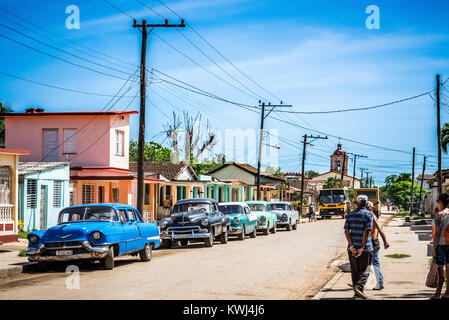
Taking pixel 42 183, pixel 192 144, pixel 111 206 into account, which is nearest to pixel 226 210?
pixel 42 183

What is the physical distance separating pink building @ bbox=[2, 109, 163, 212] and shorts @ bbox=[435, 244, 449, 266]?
26.8 m

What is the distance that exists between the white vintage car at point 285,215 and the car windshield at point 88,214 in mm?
22384

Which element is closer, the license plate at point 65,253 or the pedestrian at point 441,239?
the pedestrian at point 441,239

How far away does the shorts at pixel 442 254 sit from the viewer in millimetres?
10195

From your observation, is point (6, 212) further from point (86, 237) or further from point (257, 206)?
point (257, 206)

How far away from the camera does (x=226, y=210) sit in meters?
28.8

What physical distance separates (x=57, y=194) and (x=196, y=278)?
1818cm

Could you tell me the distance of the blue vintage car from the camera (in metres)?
15.6

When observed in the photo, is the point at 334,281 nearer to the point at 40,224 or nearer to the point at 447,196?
the point at 447,196

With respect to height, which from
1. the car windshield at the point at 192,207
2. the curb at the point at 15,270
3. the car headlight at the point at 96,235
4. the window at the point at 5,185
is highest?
the window at the point at 5,185

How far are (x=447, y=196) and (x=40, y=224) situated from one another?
22885 millimetres

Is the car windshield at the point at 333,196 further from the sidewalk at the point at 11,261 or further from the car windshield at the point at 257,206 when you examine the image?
the sidewalk at the point at 11,261

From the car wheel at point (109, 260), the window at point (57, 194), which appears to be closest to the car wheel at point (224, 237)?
the window at point (57, 194)

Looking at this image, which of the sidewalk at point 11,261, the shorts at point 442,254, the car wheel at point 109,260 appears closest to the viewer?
the shorts at point 442,254
